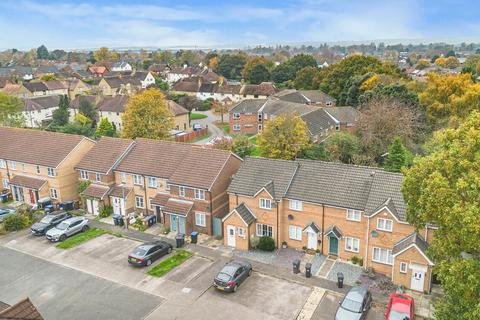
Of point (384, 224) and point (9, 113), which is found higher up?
point (9, 113)

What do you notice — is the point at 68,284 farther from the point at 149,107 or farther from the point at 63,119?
the point at 63,119

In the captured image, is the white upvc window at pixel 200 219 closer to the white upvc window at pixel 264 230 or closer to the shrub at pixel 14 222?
the white upvc window at pixel 264 230

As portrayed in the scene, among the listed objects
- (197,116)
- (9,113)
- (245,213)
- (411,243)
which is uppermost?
(9,113)

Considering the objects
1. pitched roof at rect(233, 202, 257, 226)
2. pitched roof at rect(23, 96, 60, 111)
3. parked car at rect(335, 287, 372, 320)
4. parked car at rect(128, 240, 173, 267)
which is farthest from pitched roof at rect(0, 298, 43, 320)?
pitched roof at rect(23, 96, 60, 111)

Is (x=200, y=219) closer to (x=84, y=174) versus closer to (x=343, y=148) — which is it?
(x=84, y=174)

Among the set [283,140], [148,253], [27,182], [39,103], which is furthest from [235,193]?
[39,103]

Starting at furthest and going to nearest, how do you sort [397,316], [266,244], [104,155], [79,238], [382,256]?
1. [104,155]
2. [79,238]
3. [266,244]
4. [382,256]
5. [397,316]

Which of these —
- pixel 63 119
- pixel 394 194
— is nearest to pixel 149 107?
pixel 63 119
